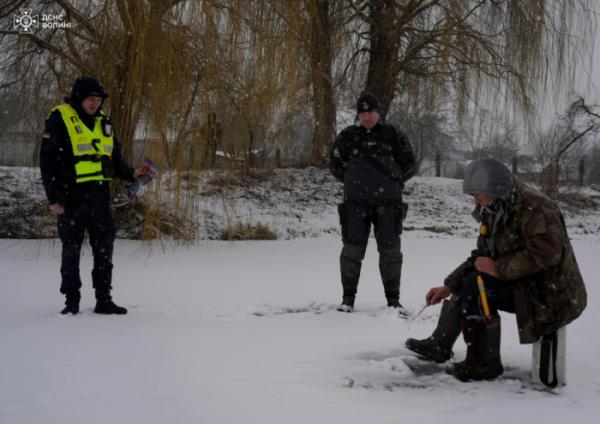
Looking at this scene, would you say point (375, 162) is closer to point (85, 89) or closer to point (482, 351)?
point (482, 351)

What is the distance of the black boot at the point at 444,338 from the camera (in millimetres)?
2777

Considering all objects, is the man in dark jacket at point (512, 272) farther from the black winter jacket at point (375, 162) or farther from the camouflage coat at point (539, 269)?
the black winter jacket at point (375, 162)

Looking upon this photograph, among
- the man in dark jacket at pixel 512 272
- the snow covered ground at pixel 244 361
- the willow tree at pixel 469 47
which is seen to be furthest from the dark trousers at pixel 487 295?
the willow tree at pixel 469 47

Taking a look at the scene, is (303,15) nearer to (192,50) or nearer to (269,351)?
(192,50)

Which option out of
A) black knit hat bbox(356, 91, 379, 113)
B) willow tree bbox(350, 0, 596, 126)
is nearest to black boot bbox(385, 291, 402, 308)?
black knit hat bbox(356, 91, 379, 113)

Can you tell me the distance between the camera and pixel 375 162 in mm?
4098

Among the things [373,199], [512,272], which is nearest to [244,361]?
[512,272]

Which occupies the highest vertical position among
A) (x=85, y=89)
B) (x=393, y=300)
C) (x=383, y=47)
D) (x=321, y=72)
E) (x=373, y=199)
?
(x=383, y=47)

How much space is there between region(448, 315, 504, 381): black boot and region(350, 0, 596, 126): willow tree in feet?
19.5

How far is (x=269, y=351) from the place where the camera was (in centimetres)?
298

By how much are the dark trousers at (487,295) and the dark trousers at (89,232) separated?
2357mm

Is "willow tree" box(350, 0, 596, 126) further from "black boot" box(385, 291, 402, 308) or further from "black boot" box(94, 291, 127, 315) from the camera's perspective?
"black boot" box(94, 291, 127, 315)

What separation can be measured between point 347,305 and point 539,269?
1.81m

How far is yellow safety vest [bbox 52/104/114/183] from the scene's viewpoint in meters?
3.67
